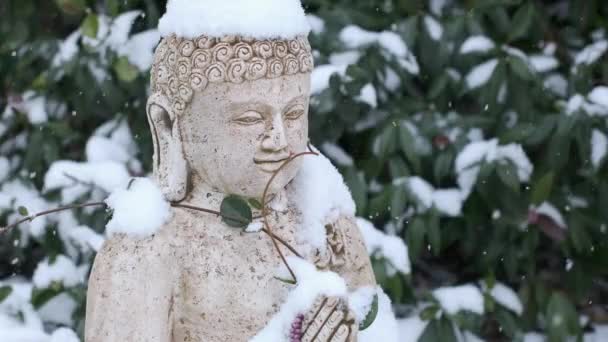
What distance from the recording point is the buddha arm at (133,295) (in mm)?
1828

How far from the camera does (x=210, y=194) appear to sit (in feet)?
6.32

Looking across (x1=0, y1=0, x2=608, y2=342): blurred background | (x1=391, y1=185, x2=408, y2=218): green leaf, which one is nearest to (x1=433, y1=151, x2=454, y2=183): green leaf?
(x1=0, y1=0, x2=608, y2=342): blurred background

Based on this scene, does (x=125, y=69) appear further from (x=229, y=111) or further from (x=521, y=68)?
(x=229, y=111)

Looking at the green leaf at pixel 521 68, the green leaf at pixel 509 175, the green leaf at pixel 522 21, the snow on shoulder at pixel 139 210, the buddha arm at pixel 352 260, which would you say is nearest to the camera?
the snow on shoulder at pixel 139 210

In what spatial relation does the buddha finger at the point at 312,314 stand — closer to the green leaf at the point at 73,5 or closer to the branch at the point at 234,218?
the branch at the point at 234,218

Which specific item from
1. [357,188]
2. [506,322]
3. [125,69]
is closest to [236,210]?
[357,188]

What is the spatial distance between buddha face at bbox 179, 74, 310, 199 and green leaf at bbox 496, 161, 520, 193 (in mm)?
1334

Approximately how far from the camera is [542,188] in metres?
3.13

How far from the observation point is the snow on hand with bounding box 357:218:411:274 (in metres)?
2.97

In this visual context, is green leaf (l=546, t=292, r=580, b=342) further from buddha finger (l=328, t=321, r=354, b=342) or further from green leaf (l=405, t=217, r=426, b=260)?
buddha finger (l=328, t=321, r=354, b=342)

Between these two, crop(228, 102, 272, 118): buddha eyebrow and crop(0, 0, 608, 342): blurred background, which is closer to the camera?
crop(228, 102, 272, 118): buddha eyebrow

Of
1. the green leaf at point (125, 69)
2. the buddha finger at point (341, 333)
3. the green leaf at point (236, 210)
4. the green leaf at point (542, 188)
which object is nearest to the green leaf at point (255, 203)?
the green leaf at point (236, 210)

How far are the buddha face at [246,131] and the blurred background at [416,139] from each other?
1137 mm

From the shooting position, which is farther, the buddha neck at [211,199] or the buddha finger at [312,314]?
the buddha neck at [211,199]
